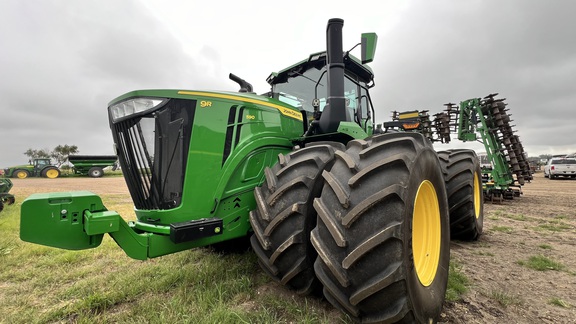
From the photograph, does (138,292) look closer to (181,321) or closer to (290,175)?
(181,321)

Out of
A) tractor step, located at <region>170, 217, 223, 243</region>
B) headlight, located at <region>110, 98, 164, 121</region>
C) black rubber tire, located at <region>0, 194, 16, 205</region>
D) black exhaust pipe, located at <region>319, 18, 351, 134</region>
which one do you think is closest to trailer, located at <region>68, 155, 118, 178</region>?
black rubber tire, located at <region>0, 194, 16, 205</region>

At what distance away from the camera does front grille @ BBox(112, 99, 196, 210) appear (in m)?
2.24

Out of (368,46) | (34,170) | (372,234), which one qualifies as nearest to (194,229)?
(372,234)

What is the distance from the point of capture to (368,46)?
9.05 ft

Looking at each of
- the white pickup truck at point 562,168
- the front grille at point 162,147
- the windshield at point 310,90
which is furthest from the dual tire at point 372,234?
the white pickup truck at point 562,168

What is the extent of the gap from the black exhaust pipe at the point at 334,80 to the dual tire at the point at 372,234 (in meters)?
0.69

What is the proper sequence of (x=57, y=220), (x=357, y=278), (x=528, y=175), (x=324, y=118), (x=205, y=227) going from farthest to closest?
1. (x=528, y=175)
2. (x=324, y=118)
3. (x=205, y=227)
4. (x=57, y=220)
5. (x=357, y=278)

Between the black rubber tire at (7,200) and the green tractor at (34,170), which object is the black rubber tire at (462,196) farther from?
the green tractor at (34,170)

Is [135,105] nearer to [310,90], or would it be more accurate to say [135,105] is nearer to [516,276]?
[310,90]

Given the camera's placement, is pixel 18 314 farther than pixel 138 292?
No

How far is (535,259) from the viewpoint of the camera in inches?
136

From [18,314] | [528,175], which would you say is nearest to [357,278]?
[18,314]

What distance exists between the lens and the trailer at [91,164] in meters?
26.7

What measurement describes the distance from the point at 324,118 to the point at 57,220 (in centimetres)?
221
